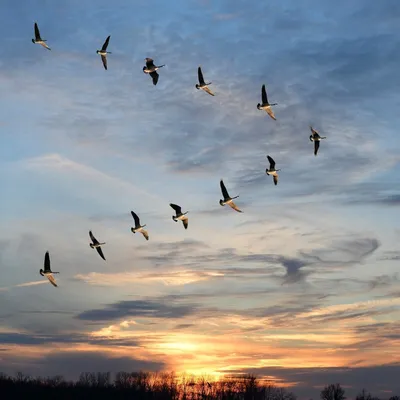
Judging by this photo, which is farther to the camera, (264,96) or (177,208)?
(177,208)

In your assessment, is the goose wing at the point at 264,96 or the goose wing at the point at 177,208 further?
the goose wing at the point at 177,208

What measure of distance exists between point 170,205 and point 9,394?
341 ft

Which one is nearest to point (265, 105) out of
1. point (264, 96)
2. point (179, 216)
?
point (264, 96)

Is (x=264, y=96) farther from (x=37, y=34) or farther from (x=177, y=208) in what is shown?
(x=37, y=34)

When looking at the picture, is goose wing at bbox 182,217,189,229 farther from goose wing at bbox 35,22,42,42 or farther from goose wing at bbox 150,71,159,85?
goose wing at bbox 35,22,42,42

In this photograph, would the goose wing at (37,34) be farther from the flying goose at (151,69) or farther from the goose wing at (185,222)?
the goose wing at (185,222)

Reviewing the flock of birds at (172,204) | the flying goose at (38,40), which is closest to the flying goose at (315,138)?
the flock of birds at (172,204)

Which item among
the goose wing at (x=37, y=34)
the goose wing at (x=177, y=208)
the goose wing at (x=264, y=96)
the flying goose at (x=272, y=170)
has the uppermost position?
the goose wing at (x=37, y=34)

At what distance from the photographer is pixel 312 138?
185 ft

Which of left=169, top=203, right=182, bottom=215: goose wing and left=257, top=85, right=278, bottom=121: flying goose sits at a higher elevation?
left=257, top=85, right=278, bottom=121: flying goose

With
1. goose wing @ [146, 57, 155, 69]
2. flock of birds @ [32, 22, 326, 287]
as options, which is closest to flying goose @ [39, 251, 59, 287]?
flock of birds @ [32, 22, 326, 287]

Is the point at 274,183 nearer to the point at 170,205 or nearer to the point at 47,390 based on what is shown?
the point at 170,205

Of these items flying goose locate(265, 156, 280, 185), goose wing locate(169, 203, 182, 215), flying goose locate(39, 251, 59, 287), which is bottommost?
flying goose locate(39, 251, 59, 287)

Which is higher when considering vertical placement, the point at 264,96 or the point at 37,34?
the point at 37,34
